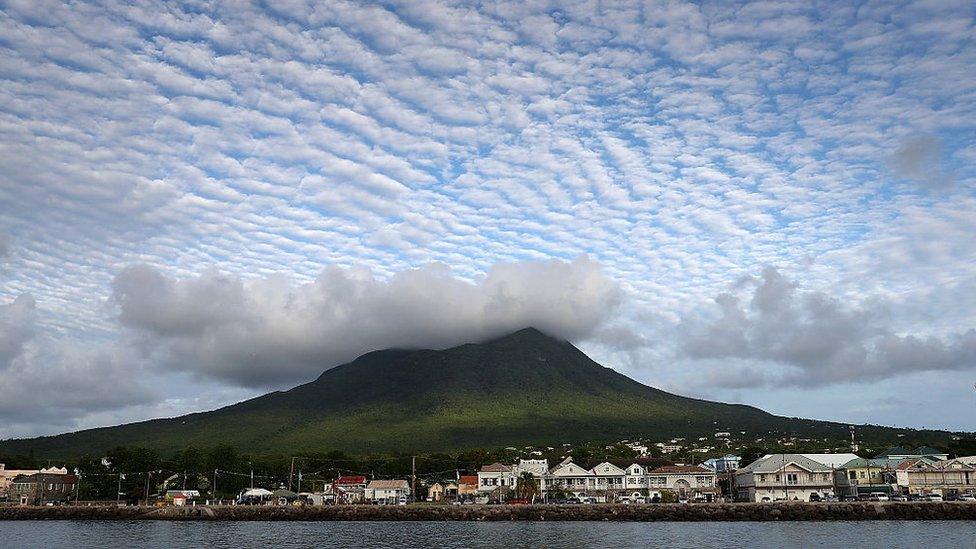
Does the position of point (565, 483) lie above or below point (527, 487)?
above

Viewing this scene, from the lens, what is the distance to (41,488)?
126 meters

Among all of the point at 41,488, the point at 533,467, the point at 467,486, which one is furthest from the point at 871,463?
the point at 41,488

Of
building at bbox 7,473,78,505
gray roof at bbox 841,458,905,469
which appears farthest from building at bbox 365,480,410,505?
gray roof at bbox 841,458,905,469

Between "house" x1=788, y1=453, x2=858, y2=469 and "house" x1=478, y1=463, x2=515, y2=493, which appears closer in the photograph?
"house" x1=788, y1=453, x2=858, y2=469

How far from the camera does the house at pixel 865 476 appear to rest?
4053 inches

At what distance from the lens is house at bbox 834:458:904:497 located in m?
103

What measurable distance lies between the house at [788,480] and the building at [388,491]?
46.0 m

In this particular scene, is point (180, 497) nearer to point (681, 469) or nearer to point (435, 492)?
point (435, 492)

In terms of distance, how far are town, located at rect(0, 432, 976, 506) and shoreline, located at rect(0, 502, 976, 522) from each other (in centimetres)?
710

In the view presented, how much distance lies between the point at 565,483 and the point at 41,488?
80.2 meters

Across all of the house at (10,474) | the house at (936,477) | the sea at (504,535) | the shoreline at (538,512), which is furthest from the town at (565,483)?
the sea at (504,535)

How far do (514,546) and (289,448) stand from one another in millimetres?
118141

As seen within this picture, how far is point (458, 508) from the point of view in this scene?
9269 cm

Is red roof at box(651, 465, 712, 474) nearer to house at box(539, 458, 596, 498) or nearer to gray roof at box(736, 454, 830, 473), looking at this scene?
gray roof at box(736, 454, 830, 473)
